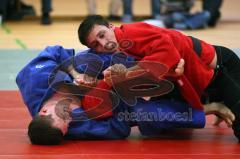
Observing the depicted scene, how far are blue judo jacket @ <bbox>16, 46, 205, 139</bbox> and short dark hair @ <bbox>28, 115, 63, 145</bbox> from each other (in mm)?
133

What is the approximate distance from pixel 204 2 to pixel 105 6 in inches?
104

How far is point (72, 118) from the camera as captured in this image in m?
2.94

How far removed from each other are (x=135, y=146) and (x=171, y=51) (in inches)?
17.3

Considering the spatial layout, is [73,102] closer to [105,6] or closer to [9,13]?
[9,13]

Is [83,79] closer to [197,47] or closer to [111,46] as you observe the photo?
[111,46]

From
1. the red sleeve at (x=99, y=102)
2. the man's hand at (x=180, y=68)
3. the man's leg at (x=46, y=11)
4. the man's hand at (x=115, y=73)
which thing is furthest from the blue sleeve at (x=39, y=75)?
the man's leg at (x=46, y=11)

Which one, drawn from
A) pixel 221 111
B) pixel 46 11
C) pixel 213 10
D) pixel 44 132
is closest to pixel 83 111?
pixel 44 132

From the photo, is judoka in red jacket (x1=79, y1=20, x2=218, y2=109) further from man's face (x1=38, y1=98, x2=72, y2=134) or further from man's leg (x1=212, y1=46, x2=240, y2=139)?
man's face (x1=38, y1=98, x2=72, y2=134)

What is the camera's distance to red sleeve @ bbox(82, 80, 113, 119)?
9.70ft

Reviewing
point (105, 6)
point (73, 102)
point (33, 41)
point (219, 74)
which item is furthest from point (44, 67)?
point (105, 6)

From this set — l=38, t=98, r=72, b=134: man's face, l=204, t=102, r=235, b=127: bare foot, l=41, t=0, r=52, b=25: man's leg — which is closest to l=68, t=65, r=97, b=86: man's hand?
l=38, t=98, r=72, b=134: man's face

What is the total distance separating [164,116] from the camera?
2.97 m

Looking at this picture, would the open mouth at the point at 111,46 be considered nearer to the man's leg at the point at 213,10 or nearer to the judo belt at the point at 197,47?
the judo belt at the point at 197,47

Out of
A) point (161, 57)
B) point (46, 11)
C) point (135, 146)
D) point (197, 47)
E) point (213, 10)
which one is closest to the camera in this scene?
point (161, 57)
